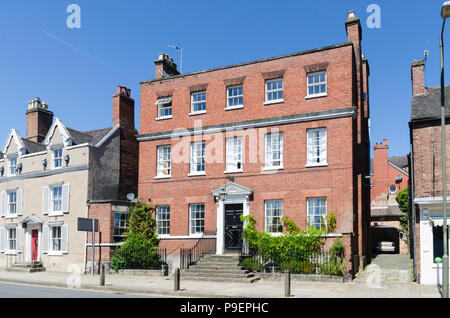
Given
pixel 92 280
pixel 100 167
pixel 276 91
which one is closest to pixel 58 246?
pixel 100 167

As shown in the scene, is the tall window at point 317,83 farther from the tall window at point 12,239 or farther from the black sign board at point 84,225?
the tall window at point 12,239

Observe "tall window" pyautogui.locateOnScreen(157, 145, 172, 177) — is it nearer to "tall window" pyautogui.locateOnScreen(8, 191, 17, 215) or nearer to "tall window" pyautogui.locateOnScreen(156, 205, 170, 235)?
"tall window" pyautogui.locateOnScreen(156, 205, 170, 235)

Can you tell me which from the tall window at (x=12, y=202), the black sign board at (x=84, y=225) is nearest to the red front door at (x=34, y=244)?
the tall window at (x=12, y=202)

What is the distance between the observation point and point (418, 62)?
22.9 metres

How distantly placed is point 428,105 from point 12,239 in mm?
27577

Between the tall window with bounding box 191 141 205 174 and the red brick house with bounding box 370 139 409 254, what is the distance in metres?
21.3

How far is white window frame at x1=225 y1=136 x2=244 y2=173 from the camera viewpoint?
2495cm

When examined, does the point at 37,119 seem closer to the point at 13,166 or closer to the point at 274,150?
the point at 13,166

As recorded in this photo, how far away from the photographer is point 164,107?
27906 mm

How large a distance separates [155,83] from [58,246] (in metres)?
11.9

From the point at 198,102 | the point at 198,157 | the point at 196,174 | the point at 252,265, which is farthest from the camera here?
the point at 198,102

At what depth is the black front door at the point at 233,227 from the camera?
2419 centimetres

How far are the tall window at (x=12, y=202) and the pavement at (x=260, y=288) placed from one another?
11.9 metres

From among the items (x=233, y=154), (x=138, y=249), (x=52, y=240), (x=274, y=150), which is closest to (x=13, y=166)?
(x=52, y=240)
